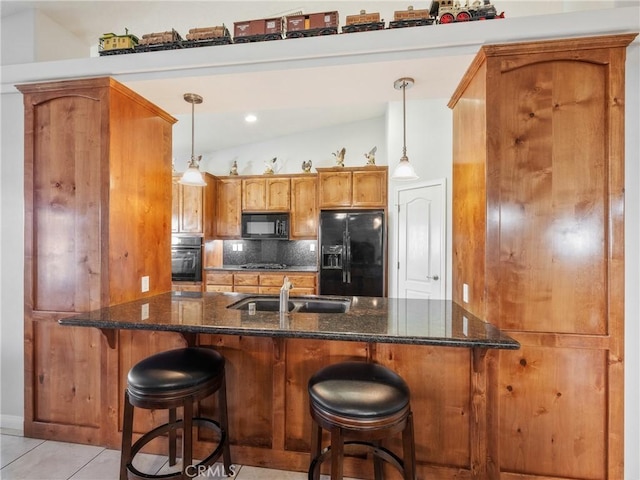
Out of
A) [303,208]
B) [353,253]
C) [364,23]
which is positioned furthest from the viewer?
[303,208]

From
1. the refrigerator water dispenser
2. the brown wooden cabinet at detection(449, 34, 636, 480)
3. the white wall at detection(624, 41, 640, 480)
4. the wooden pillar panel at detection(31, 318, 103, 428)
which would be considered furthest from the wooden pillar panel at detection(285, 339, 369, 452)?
the refrigerator water dispenser

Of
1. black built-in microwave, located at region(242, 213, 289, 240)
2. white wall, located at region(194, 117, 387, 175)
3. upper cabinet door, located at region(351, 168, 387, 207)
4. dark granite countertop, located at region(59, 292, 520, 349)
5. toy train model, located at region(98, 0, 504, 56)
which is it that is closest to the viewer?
dark granite countertop, located at region(59, 292, 520, 349)

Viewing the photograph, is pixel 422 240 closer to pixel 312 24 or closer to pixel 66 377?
pixel 312 24

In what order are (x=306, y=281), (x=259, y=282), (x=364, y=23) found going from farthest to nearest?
1. (x=259, y=282)
2. (x=306, y=281)
3. (x=364, y=23)

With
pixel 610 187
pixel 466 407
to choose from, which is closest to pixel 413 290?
pixel 466 407

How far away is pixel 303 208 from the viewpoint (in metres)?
5.02

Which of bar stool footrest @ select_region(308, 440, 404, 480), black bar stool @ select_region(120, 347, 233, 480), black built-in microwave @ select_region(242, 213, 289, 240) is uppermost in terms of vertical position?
black built-in microwave @ select_region(242, 213, 289, 240)

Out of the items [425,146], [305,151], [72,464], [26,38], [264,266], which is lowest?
[72,464]

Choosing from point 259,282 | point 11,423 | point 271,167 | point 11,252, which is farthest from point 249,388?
point 271,167

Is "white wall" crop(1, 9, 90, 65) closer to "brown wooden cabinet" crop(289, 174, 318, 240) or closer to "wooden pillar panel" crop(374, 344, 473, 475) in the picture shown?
"wooden pillar panel" crop(374, 344, 473, 475)

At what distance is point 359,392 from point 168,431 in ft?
3.88

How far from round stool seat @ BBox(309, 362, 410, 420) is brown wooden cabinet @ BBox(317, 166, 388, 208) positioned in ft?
11.2

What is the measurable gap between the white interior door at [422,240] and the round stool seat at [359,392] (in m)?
2.15

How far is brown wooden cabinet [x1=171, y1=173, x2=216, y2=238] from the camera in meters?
4.89
